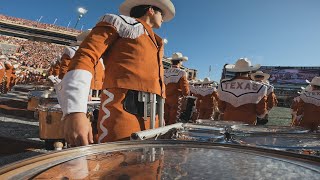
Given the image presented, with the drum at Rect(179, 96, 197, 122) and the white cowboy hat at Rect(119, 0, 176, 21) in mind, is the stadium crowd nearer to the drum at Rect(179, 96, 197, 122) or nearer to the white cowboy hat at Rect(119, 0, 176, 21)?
the drum at Rect(179, 96, 197, 122)

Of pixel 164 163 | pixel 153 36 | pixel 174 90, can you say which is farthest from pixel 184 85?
pixel 164 163

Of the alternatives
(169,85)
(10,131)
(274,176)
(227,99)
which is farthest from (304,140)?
(169,85)

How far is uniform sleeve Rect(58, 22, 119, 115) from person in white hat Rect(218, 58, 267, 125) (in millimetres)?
3219

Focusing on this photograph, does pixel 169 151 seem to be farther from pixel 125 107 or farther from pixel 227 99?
pixel 227 99

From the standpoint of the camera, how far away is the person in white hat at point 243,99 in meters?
4.75

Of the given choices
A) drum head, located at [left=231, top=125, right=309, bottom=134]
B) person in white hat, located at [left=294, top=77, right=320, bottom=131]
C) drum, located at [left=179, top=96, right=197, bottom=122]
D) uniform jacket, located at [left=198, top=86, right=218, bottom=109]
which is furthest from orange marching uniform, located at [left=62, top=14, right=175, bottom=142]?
uniform jacket, located at [left=198, top=86, right=218, bottom=109]

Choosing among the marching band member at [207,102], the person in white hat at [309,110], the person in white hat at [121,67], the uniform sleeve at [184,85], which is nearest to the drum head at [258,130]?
the person in white hat at [121,67]

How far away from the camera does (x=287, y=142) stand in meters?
1.97

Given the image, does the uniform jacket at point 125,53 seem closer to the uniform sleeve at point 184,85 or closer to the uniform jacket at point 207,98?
the uniform sleeve at point 184,85

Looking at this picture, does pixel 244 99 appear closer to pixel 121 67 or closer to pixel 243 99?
pixel 243 99

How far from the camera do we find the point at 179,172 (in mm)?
841

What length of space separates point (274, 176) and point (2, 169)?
68 centimetres

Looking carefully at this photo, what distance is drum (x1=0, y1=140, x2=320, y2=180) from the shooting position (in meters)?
0.82

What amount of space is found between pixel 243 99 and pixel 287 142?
2.88 meters
